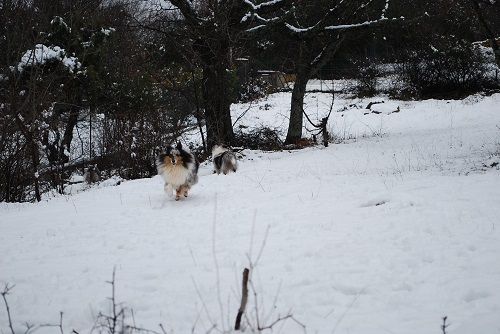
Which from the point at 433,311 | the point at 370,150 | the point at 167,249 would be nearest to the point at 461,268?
the point at 433,311

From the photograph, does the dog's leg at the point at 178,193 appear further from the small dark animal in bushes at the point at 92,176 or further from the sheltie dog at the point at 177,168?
the small dark animal in bushes at the point at 92,176

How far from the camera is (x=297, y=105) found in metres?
16.5

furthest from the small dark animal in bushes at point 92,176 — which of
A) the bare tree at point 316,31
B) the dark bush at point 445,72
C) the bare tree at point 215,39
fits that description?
the dark bush at point 445,72

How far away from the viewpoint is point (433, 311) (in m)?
3.26

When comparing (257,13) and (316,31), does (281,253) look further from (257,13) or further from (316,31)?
(316,31)

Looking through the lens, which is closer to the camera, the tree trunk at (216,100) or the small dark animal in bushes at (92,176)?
the tree trunk at (216,100)

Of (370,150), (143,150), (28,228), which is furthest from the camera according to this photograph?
(143,150)

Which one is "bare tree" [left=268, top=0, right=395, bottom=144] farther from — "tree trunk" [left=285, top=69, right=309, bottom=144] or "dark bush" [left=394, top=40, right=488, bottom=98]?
"dark bush" [left=394, top=40, right=488, bottom=98]

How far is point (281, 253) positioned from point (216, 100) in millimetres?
10925

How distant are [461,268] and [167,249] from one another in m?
3.48

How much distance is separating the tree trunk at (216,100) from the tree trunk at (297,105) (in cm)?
292

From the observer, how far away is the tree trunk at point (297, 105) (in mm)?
16328

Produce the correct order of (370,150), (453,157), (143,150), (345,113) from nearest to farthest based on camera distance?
(453,157) < (370,150) < (143,150) < (345,113)

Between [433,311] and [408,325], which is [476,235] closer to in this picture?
[433,311]
